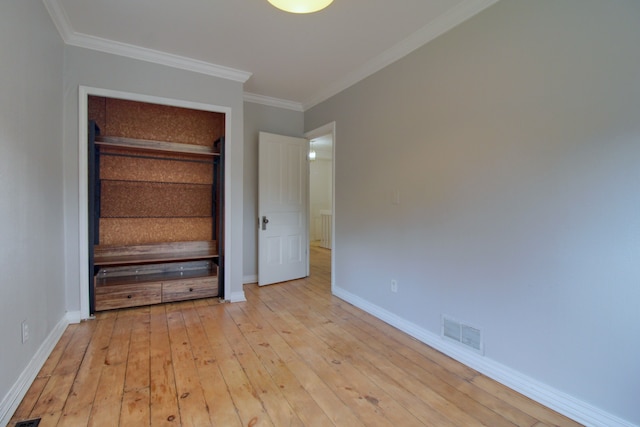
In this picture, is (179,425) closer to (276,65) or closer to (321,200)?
(276,65)

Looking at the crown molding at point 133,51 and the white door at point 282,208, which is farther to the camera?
the white door at point 282,208

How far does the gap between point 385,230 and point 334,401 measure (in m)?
1.64

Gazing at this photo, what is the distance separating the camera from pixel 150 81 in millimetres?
3100

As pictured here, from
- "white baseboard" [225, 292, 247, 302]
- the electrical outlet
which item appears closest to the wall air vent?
"white baseboard" [225, 292, 247, 302]

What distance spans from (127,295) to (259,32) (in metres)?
2.90

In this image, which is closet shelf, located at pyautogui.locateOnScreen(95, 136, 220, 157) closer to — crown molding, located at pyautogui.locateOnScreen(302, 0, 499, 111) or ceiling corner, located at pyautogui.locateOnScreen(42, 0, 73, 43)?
ceiling corner, located at pyautogui.locateOnScreen(42, 0, 73, 43)

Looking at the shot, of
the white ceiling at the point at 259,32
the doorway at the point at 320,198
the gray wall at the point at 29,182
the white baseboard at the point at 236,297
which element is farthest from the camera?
the doorway at the point at 320,198

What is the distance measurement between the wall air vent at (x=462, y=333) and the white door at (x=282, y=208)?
246 cm

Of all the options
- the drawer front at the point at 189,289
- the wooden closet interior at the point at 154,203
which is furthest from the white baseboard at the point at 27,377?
the drawer front at the point at 189,289

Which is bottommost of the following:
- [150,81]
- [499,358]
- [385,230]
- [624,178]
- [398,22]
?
[499,358]

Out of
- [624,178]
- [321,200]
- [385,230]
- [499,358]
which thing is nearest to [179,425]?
[499,358]

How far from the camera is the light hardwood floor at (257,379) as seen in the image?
1.67 m

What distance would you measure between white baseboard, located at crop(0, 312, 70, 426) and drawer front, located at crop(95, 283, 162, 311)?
0.44 m

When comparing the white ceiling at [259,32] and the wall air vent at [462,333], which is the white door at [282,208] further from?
the wall air vent at [462,333]
